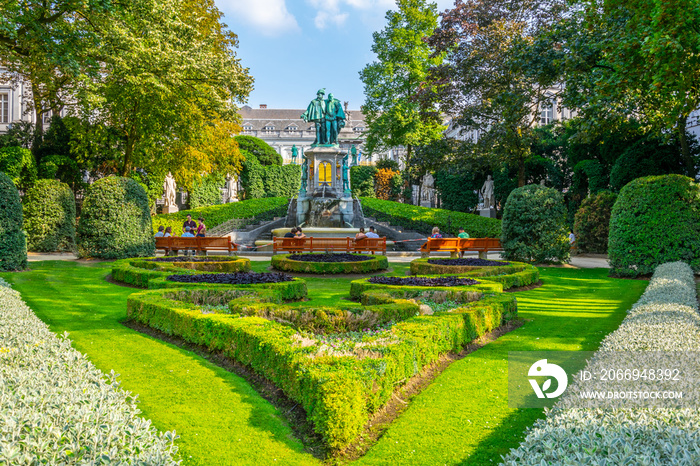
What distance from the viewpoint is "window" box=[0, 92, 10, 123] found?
133ft

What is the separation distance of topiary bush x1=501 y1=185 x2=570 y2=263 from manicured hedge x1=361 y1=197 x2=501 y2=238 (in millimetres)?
8035

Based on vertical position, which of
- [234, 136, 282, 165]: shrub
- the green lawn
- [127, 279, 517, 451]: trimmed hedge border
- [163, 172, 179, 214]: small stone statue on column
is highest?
[234, 136, 282, 165]: shrub

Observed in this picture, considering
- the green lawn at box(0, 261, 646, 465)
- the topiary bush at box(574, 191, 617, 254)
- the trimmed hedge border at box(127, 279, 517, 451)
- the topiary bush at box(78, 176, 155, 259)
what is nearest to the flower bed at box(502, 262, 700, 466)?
the green lawn at box(0, 261, 646, 465)

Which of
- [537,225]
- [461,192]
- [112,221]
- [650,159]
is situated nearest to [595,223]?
[650,159]

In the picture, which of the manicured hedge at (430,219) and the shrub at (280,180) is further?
the shrub at (280,180)

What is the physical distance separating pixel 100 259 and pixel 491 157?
19701 mm

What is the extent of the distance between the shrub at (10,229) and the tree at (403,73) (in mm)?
24821

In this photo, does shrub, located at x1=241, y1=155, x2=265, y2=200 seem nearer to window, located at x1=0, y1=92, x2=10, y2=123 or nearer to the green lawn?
window, located at x1=0, y1=92, x2=10, y2=123

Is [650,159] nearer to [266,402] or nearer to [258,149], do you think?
[266,402]

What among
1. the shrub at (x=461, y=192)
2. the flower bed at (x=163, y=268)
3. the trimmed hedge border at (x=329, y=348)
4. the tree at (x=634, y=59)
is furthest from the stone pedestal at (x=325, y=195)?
the trimmed hedge border at (x=329, y=348)

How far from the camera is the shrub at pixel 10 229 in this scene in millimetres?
13164

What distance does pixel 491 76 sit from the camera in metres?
24.9

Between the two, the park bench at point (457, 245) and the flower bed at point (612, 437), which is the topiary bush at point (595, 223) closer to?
the park bench at point (457, 245)

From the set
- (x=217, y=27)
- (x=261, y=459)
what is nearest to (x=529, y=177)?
(x=217, y=27)
